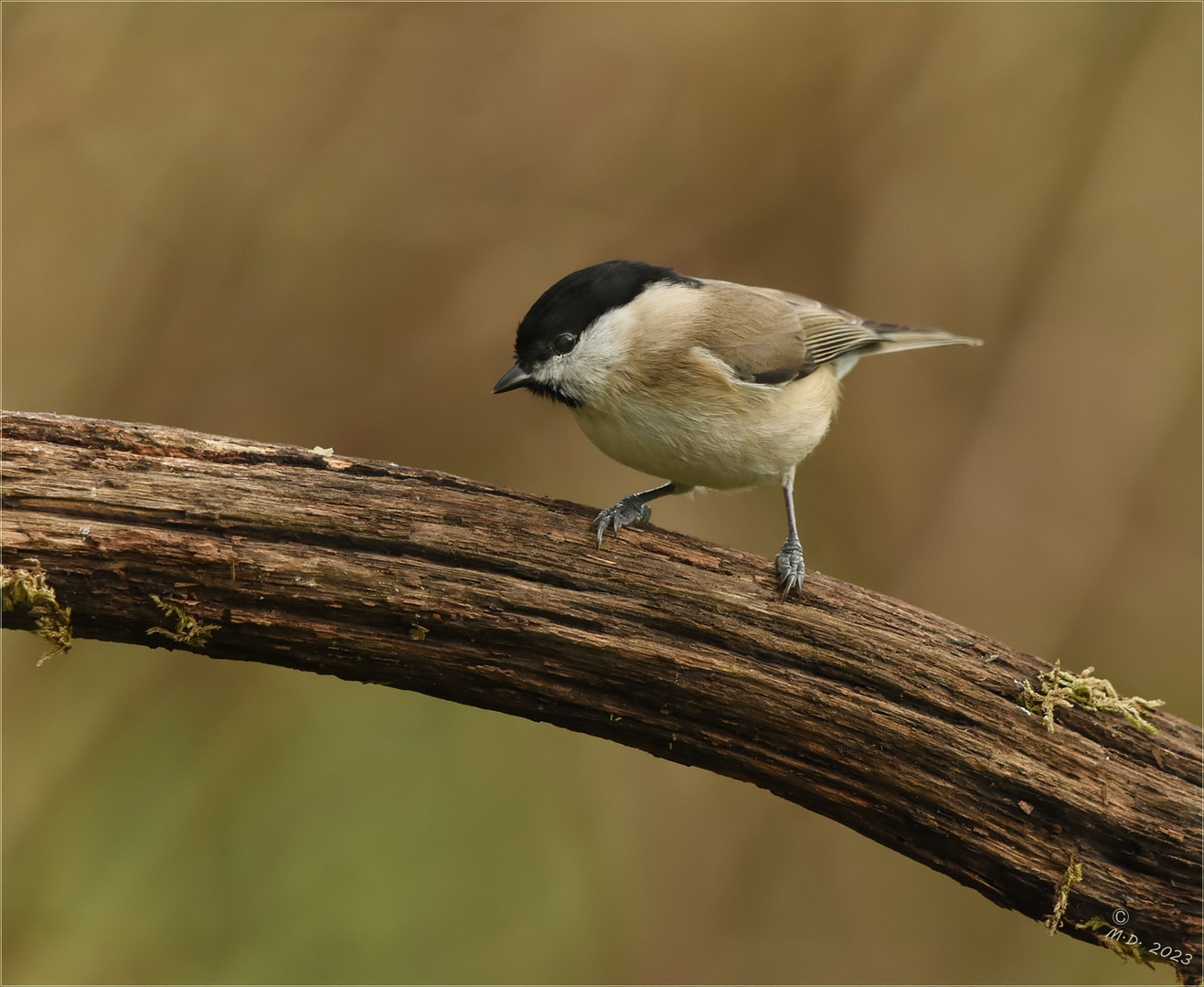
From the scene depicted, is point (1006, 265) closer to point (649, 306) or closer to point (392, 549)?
point (649, 306)

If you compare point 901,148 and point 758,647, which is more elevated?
point 901,148

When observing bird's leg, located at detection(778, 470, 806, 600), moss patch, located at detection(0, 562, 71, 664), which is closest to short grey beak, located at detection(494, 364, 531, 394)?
bird's leg, located at detection(778, 470, 806, 600)

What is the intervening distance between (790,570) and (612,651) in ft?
1.87

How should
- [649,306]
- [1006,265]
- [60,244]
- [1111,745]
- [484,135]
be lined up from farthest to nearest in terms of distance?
[1006,265]
[484,135]
[60,244]
[649,306]
[1111,745]

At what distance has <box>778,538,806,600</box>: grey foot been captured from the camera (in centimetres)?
253

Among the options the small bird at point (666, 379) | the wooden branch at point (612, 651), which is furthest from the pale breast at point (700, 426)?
the wooden branch at point (612, 651)

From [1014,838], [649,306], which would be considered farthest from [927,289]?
[1014,838]

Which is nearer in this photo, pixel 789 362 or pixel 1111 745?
pixel 1111 745

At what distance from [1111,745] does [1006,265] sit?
275cm

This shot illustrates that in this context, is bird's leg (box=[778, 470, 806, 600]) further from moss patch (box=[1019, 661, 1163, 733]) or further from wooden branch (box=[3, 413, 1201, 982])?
moss patch (box=[1019, 661, 1163, 733])

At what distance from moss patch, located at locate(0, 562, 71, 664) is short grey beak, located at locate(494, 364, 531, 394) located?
134 centimetres

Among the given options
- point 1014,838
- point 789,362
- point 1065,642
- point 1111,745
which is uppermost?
point 789,362

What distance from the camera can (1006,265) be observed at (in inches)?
176

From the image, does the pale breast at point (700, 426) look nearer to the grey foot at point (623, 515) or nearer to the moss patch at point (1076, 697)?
the grey foot at point (623, 515)
